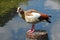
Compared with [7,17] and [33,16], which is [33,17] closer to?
[33,16]

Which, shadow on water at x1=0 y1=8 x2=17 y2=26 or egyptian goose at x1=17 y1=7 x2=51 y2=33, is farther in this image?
shadow on water at x1=0 y1=8 x2=17 y2=26

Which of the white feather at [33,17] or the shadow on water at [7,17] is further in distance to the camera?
the shadow on water at [7,17]

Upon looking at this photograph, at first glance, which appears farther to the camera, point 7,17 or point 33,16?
point 7,17

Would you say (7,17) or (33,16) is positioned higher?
(33,16)

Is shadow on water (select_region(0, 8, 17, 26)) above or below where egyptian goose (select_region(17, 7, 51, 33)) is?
below

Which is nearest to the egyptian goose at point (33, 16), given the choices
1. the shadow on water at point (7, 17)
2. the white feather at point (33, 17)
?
the white feather at point (33, 17)

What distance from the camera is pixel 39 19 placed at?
1570mm

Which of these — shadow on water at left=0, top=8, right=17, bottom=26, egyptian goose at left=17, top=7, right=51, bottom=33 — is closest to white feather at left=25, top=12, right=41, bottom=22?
egyptian goose at left=17, top=7, right=51, bottom=33

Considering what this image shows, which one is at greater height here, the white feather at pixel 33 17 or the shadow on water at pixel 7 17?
the white feather at pixel 33 17

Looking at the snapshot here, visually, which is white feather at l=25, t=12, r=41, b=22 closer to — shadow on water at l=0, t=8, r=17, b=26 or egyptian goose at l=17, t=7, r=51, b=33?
egyptian goose at l=17, t=7, r=51, b=33

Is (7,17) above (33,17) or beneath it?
beneath

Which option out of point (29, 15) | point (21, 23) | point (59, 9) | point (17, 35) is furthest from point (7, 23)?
point (29, 15)

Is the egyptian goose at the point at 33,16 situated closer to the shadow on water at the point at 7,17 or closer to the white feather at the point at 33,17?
the white feather at the point at 33,17

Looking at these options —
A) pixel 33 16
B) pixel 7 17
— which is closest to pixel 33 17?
pixel 33 16
